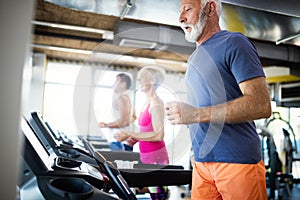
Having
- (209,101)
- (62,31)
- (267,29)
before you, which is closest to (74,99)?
(209,101)

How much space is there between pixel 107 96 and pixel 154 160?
97cm

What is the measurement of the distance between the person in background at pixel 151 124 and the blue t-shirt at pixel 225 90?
0.46 m

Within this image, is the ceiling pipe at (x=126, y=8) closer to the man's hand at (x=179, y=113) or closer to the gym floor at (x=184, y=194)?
the man's hand at (x=179, y=113)

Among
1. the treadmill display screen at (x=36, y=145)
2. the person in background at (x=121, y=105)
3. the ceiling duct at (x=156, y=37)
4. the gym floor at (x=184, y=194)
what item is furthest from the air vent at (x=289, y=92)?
the treadmill display screen at (x=36, y=145)

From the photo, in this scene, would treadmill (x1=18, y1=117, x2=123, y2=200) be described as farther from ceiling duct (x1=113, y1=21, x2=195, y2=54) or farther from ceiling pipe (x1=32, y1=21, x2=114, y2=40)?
ceiling pipe (x1=32, y1=21, x2=114, y2=40)

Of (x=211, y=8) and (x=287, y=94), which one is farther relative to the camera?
(x=287, y=94)

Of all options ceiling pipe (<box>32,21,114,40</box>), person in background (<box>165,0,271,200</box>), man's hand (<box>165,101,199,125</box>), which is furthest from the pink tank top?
ceiling pipe (<box>32,21,114,40</box>)

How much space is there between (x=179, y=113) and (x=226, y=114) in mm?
214

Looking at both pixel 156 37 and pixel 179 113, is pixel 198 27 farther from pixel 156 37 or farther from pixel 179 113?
pixel 156 37

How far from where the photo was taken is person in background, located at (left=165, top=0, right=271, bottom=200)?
1317 millimetres

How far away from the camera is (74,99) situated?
1243mm

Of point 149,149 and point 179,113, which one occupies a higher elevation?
point 179,113

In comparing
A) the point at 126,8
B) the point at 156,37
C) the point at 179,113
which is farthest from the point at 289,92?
the point at 179,113

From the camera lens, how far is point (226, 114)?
1.32 metres
